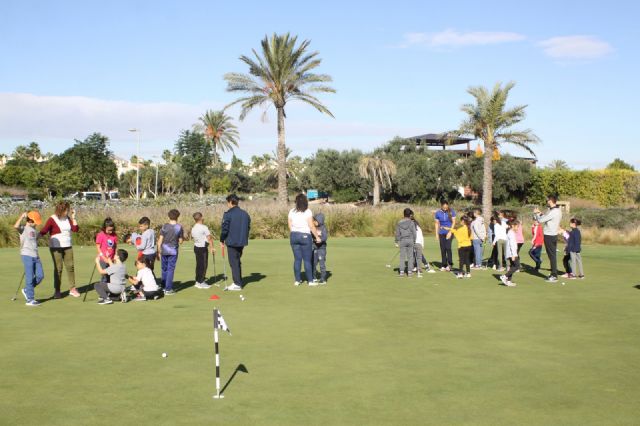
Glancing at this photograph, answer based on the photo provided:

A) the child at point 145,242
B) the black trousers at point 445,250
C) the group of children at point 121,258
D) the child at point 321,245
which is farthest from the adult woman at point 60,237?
the black trousers at point 445,250

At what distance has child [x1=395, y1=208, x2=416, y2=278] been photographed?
17109mm

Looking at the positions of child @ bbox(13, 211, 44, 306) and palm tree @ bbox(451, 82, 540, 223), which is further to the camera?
palm tree @ bbox(451, 82, 540, 223)

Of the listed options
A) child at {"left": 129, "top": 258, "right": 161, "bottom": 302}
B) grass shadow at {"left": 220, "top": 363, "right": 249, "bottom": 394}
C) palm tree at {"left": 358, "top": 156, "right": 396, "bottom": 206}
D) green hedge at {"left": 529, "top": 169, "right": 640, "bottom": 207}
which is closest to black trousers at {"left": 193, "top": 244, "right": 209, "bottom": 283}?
child at {"left": 129, "top": 258, "right": 161, "bottom": 302}

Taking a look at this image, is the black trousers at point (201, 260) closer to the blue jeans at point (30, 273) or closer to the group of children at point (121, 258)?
the group of children at point (121, 258)

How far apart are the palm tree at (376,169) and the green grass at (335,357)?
53.1 meters

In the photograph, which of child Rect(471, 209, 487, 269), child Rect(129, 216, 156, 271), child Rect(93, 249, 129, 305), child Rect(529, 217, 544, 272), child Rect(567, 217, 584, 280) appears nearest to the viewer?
child Rect(93, 249, 129, 305)

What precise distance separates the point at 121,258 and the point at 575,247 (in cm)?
1053

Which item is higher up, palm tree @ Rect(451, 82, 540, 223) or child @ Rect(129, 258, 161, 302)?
palm tree @ Rect(451, 82, 540, 223)

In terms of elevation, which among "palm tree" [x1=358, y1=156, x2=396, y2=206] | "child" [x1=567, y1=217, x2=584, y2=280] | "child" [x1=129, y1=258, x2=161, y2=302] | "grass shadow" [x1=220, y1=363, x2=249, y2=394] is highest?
"palm tree" [x1=358, y1=156, x2=396, y2=206]

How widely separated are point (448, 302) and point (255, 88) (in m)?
35.0

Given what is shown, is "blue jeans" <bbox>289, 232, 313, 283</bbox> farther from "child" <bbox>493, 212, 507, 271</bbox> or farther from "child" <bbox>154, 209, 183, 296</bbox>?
"child" <bbox>493, 212, 507, 271</bbox>

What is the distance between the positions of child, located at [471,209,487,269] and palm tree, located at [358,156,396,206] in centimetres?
4861

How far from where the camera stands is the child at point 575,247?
1694 centimetres

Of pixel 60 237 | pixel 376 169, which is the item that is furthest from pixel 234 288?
pixel 376 169
